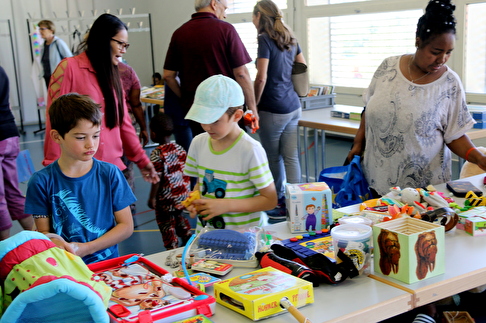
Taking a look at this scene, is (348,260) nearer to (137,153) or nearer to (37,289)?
(37,289)

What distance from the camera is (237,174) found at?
7.16ft

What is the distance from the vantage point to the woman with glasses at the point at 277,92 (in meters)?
4.13

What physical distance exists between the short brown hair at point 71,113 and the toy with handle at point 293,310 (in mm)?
1060

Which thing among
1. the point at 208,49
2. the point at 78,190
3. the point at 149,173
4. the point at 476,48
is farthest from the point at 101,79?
the point at 476,48

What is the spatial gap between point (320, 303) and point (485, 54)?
4.77 metres

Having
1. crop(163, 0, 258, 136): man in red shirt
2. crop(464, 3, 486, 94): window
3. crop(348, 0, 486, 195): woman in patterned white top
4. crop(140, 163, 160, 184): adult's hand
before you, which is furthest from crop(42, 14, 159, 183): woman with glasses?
crop(464, 3, 486, 94): window

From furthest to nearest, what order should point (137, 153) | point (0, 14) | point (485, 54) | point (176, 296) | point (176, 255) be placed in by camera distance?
point (0, 14)
point (485, 54)
point (137, 153)
point (176, 255)
point (176, 296)

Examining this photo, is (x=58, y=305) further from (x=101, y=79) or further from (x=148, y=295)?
(x=101, y=79)

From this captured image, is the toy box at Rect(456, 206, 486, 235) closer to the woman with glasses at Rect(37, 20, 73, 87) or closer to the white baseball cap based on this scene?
the white baseball cap

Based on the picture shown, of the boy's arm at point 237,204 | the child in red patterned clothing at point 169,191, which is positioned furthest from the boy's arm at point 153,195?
the boy's arm at point 237,204

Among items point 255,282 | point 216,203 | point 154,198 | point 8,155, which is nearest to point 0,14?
point 8,155

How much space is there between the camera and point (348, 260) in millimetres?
1562

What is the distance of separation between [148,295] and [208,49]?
97.3 inches

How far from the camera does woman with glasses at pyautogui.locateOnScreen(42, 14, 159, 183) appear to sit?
265 centimetres
